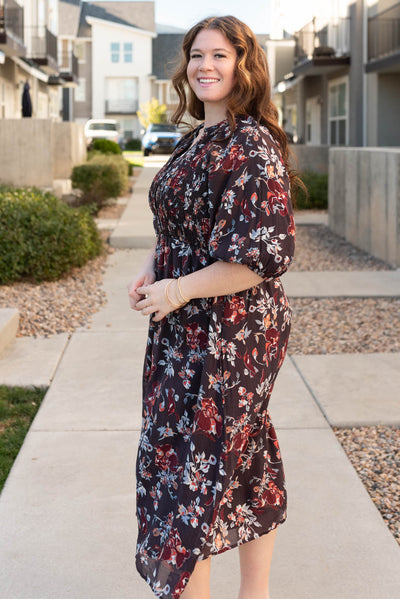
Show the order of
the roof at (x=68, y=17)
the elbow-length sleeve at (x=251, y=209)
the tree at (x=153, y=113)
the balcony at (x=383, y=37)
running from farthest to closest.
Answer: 1. the roof at (x=68, y=17)
2. the tree at (x=153, y=113)
3. the balcony at (x=383, y=37)
4. the elbow-length sleeve at (x=251, y=209)

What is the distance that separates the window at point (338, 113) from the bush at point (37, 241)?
46.9 feet

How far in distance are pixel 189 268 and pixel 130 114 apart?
189 feet

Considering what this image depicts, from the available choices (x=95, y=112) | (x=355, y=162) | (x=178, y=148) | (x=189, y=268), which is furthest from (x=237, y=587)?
(x=95, y=112)

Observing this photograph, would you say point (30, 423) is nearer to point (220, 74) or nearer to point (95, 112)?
point (220, 74)

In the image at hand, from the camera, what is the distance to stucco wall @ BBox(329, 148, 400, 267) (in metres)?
9.77

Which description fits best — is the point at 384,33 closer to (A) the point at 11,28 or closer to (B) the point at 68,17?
(A) the point at 11,28

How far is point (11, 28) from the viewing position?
81.0ft

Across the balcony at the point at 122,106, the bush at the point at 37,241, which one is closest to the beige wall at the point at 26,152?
the bush at the point at 37,241

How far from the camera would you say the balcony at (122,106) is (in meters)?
57.8

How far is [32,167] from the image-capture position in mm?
14398

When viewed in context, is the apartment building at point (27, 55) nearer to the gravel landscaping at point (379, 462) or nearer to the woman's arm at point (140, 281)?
the gravel landscaping at point (379, 462)

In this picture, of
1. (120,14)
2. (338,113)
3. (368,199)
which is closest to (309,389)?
(368,199)

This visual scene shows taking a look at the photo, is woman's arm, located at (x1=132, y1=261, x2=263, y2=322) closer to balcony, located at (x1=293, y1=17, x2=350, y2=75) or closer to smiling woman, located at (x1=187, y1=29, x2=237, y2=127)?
smiling woman, located at (x1=187, y1=29, x2=237, y2=127)

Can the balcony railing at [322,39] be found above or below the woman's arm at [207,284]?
above
